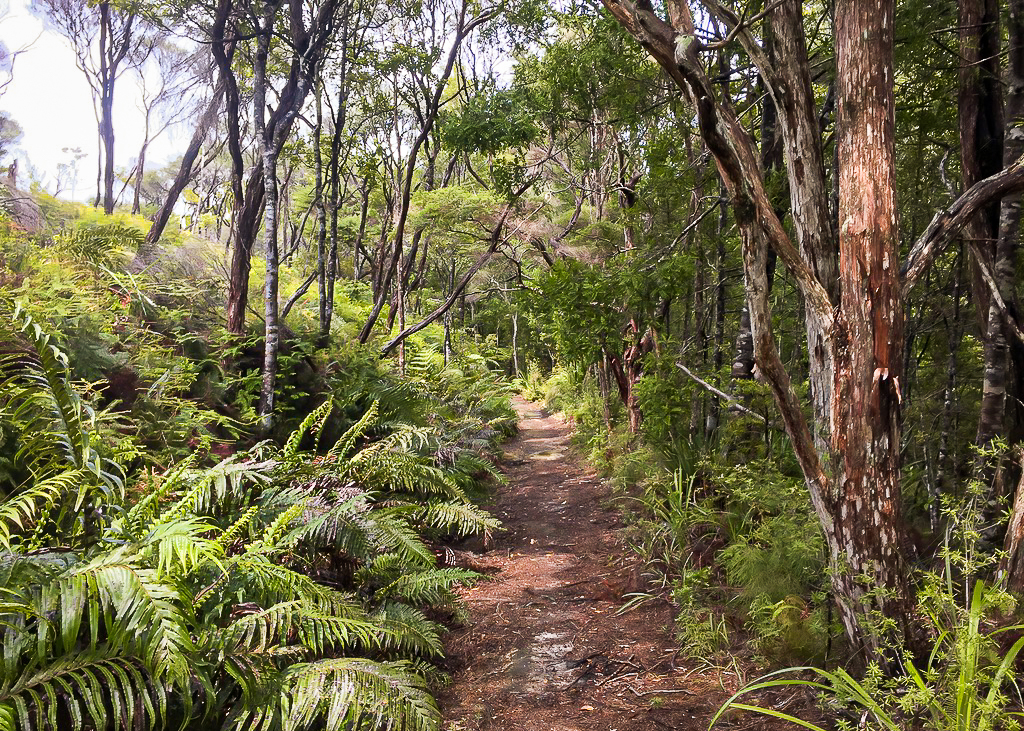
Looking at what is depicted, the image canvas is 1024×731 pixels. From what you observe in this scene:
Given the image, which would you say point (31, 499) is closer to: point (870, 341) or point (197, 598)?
point (197, 598)

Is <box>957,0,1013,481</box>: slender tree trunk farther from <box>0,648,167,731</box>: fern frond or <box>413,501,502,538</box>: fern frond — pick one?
<box>0,648,167,731</box>: fern frond

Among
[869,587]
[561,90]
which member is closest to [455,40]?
[561,90]

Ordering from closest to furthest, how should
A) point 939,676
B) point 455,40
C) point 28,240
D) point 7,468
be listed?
1. point 939,676
2. point 7,468
3. point 28,240
4. point 455,40

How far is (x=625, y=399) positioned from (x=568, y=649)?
6.48 m

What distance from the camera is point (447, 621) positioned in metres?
4.31

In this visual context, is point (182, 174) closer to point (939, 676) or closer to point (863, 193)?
point (863, 193)

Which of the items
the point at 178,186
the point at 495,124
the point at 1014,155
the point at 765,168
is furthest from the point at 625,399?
the point at 178,186

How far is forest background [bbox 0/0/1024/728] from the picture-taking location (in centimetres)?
252

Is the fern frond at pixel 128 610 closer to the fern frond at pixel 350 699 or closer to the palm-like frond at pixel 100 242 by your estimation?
the fern frond at pixel 350 699

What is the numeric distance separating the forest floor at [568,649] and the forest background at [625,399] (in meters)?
0.26

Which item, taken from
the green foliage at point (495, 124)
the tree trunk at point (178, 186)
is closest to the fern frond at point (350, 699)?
the green foliage at point (495, 124)

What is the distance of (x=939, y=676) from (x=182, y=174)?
1294cm

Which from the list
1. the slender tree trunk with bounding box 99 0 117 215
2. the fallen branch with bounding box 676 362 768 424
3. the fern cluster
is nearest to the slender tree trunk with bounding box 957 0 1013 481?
the fallen branch with bounding box 676 362 768 424

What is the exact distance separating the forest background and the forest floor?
26 centimetres
